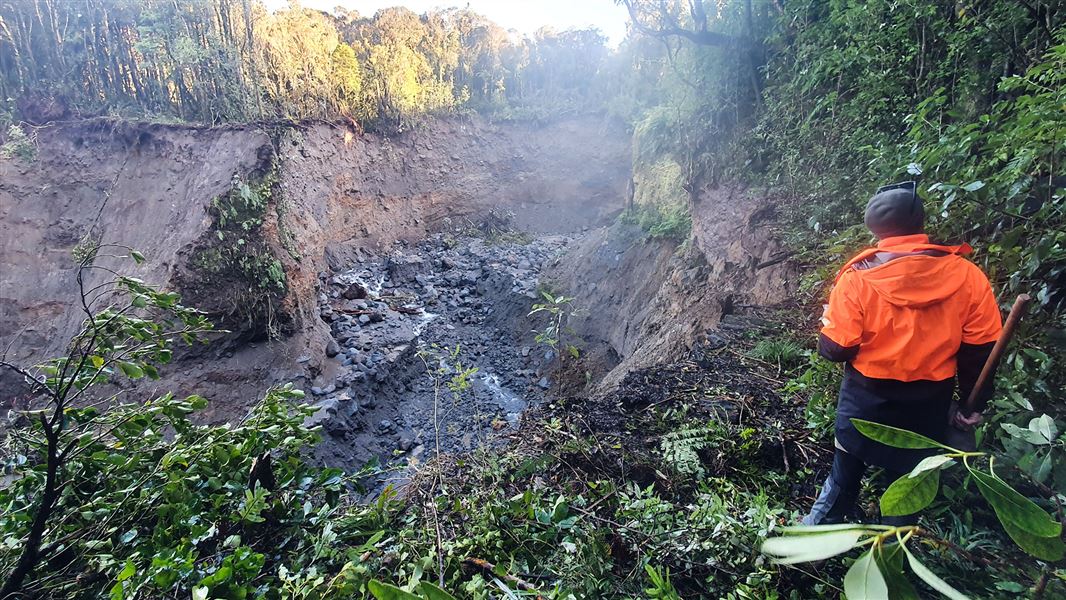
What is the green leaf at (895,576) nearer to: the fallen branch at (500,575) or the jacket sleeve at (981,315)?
the fallen branch at (500,575)

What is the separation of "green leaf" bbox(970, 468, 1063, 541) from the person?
149 centimetres

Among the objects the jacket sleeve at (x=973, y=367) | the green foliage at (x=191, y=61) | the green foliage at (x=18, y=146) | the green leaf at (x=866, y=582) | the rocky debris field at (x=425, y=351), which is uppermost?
the green foliage at (x=191, y=61)

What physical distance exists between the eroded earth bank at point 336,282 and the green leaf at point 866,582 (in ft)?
15.2

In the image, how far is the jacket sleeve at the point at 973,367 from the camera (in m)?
1.96

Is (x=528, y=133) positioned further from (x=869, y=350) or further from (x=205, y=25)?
(x=869, y=350)

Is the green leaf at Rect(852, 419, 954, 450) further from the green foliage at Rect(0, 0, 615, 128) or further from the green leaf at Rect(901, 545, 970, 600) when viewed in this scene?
the green foliage at Rect(0, 0, 615, 128)

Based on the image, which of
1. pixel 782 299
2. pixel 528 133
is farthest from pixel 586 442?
pixel 528 133

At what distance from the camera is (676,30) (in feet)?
23.5

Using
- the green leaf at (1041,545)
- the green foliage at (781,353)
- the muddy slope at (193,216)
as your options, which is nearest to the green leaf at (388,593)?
the green leaf at (1041,545)

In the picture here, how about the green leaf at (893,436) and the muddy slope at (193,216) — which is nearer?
the green leaf at (893,436)

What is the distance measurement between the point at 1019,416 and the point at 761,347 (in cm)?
192

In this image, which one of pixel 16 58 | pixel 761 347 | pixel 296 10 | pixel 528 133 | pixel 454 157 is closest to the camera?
pixel 761 347

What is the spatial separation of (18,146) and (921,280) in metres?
13.8

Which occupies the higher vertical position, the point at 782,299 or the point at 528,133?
the point at 528,133
